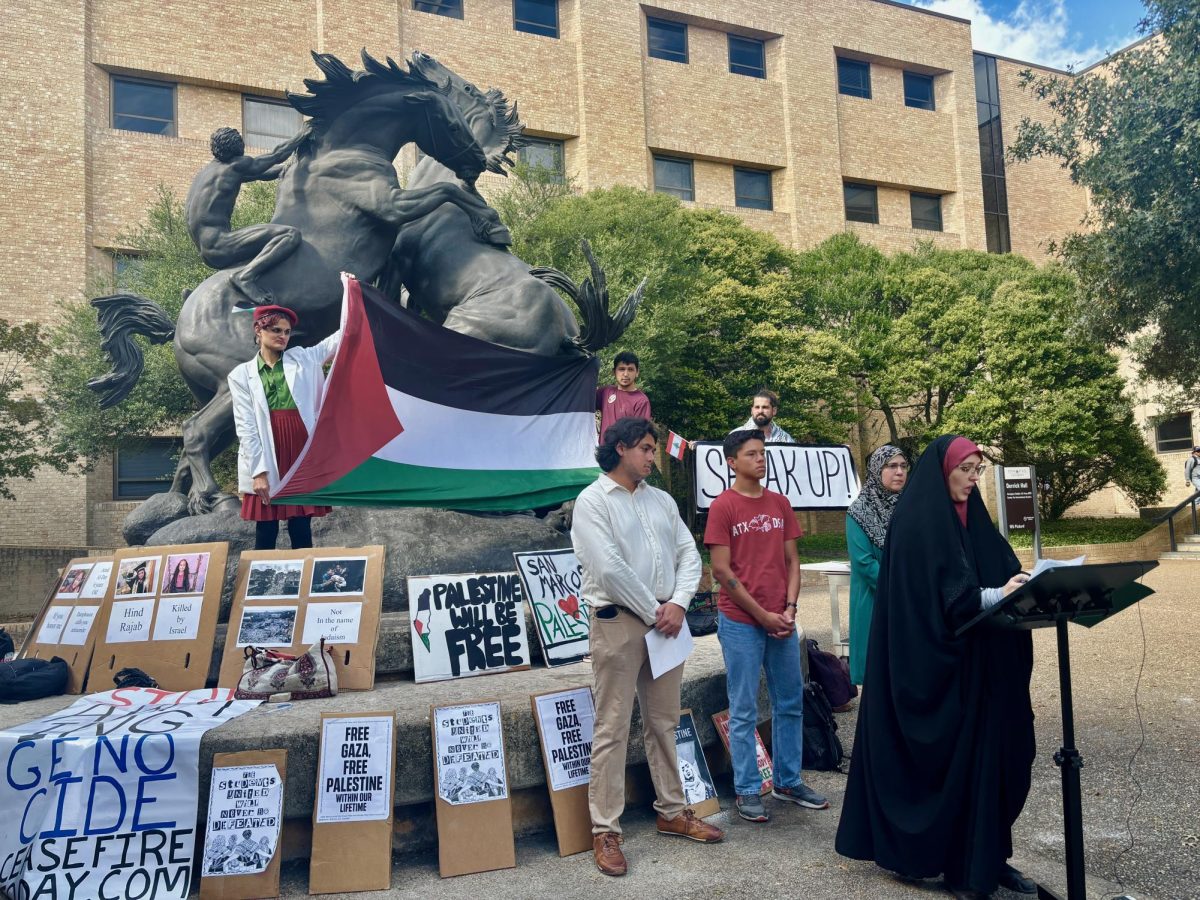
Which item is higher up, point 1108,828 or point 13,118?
point 13,118

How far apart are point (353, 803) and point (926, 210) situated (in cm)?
Answer: 3566

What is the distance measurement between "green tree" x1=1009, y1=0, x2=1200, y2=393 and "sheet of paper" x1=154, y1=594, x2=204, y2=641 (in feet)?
38.9

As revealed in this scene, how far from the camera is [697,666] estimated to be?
16.4 ft

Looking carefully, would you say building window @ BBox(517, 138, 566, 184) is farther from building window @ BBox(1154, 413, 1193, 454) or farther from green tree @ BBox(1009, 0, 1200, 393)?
building window @ BBox(1154, 413, 1193, 454)

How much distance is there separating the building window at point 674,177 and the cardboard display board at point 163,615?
26.6 metres

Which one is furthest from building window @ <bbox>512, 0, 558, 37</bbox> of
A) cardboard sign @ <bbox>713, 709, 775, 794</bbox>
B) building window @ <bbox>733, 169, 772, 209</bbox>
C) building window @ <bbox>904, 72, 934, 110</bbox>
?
cardboard sign @ <bbox>713, 709, 775, 794</bbox>

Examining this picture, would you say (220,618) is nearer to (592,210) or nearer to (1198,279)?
(1198,279)

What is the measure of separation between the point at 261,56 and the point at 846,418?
18914 mm

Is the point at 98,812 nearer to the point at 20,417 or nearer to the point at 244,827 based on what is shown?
the point at 244,827

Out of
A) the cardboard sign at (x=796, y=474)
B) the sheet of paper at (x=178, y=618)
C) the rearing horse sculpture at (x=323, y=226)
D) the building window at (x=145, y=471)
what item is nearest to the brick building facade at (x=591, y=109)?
the building window at (x=145, y=471)

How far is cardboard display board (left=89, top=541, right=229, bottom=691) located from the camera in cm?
471

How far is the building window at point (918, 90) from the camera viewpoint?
114ft

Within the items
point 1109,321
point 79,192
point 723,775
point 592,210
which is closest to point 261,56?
point 79,192

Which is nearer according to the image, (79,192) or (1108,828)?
(1108,828)
